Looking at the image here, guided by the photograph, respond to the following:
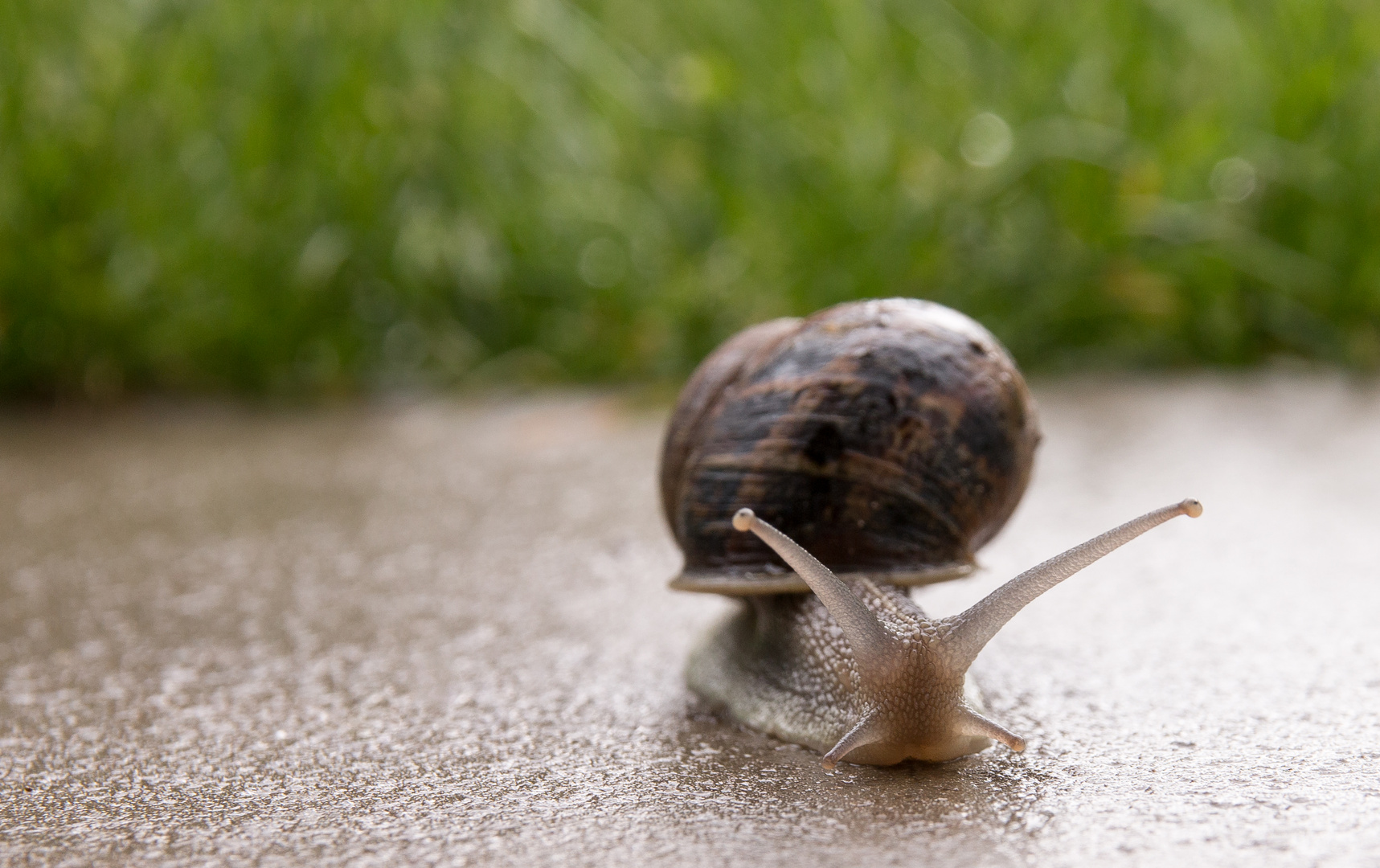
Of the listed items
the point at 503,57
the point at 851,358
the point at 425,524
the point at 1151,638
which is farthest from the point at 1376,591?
the point at 503,57

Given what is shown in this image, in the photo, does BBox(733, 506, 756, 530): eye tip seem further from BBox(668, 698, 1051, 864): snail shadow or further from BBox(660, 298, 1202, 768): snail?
BBox(668, 698, 1051, 864): snail shadow

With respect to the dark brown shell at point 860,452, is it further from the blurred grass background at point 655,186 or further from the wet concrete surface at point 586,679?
the blurred grass background at point 655,186

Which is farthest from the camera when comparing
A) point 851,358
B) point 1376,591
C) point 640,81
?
point 640,81

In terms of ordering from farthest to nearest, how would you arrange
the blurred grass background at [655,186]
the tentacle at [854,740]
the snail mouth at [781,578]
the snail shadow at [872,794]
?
Answer: the blurred grass background at [655,186] < the snail mouth at [781,578] < the tentacle at [854,740] < the snail shadow at [872,794]

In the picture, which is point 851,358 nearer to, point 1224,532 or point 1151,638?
point 1151,638

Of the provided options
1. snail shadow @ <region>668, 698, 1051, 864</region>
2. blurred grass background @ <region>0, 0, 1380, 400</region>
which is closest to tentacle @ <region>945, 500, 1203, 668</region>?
snail shadow @ <region>668, 698, 1051, 864</region>

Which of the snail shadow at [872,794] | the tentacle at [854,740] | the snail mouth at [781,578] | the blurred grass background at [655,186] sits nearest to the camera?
the snail shadow at [872,794]

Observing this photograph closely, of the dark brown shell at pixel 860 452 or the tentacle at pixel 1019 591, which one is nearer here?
the tentacle at pixel 1019 591

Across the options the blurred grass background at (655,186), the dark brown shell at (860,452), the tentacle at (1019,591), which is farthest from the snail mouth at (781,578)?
the blurred grass background at (655,186)

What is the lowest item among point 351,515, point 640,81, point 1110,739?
point 351,515
